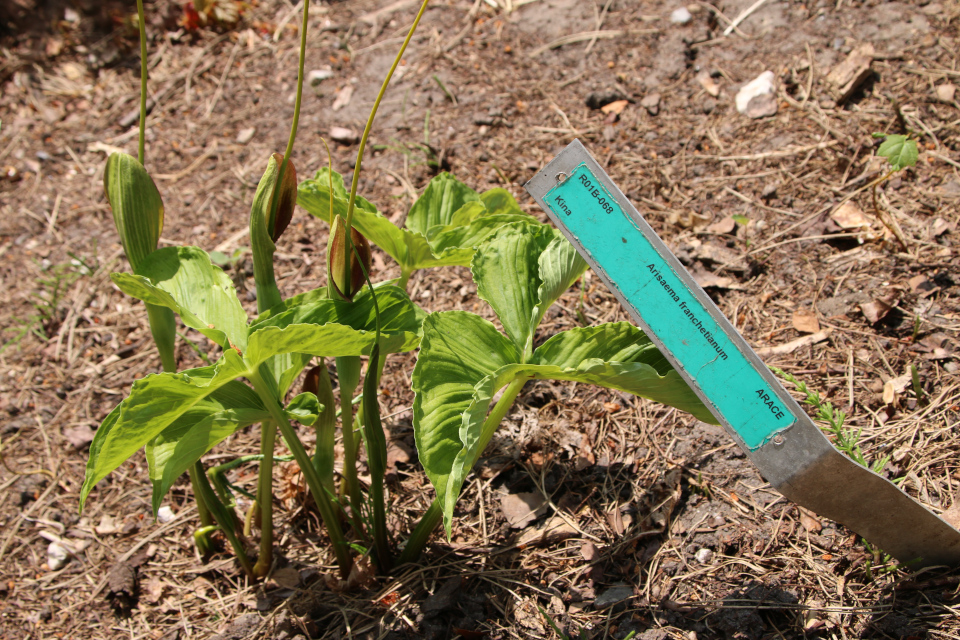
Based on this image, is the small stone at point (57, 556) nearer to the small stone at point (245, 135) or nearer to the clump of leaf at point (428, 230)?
the clump of leaf at point (428, 230)

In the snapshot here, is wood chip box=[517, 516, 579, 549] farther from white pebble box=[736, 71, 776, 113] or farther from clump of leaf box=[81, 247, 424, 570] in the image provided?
white pebble box=[736, 71, 776, 113]

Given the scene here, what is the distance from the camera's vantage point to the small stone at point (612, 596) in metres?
1.43

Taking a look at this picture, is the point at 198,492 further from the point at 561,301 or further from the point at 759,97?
the point at 759,97

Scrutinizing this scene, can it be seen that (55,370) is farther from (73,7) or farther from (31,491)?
(73,7)

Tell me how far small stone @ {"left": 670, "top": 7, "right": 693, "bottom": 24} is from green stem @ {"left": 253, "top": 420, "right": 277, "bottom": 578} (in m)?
2.32

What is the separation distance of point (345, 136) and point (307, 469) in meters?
1.77

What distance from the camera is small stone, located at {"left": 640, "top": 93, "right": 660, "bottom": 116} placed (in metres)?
2.53

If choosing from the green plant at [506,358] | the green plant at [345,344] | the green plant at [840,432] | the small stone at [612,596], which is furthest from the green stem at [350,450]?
the green plant at [840,432]

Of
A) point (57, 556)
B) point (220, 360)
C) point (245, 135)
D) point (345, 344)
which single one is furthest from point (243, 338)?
point (245, 135)

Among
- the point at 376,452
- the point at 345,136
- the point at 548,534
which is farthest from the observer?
the point at 345,136

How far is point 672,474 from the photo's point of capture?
1644 millimetres

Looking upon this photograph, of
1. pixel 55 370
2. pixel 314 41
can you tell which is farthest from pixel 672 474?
pixel 314 41

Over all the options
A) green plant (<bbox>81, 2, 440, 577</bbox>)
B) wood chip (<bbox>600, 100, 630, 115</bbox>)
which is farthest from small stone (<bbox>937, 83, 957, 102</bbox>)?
green plant (<bbox>81, 2, 440, 577</bbox>)

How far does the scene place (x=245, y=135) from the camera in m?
2.93
